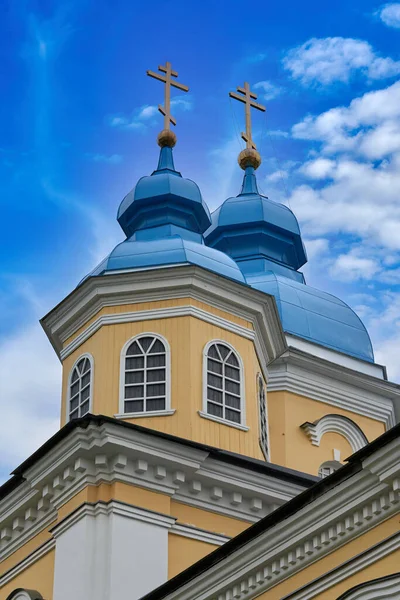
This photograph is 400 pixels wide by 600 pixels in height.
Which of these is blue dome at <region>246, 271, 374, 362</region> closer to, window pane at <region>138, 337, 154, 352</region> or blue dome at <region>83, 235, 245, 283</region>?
blue dome at <region>83, 235, 245, 283</region>

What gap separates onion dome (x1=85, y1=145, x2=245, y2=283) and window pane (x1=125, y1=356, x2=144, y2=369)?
1703 millimetres

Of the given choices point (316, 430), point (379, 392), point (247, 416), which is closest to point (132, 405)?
point (247, 416)

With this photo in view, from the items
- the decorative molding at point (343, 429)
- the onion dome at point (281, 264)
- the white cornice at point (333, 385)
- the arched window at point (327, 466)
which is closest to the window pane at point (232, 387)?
the white cornice at point (333, 385)

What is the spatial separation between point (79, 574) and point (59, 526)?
3.45 ft

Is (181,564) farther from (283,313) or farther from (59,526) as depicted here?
(283,313)

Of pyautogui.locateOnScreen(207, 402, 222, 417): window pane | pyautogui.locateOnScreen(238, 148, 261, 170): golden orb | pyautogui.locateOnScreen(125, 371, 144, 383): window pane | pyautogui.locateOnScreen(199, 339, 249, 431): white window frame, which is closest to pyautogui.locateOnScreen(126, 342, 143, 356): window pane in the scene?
pyautogui.locateOnScreen(125, 371, 144, 383): window pane

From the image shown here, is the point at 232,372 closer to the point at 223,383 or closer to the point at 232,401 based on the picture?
the point at 223,383

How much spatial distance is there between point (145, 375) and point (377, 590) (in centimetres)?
861

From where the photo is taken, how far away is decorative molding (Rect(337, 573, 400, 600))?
10867 millimetres

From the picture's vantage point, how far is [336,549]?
1166cm

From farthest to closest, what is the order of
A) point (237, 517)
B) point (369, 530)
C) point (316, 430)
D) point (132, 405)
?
point (316, 430)
point (132, 405)
point (237, 517)
point (369, 530)

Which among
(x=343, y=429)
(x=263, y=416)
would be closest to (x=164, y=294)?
(x=263, y=416)

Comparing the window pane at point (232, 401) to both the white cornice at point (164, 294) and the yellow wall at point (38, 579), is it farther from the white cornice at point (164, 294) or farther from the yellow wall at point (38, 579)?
the yellow wall at point (38, 579)

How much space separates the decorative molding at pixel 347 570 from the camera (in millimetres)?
11062
